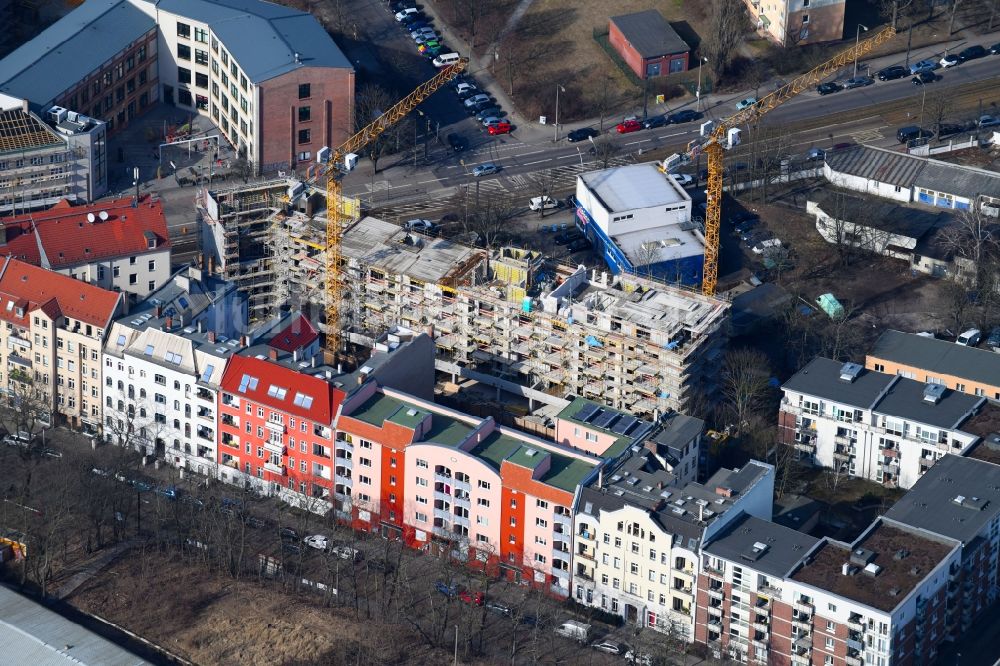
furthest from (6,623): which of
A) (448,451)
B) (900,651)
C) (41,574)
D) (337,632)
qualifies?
(900,651)

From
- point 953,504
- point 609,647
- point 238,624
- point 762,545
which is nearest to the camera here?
point 762,545

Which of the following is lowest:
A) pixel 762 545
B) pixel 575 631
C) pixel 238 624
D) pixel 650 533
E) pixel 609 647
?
pixel 238 624

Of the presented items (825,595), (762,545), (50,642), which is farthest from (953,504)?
(50,642)

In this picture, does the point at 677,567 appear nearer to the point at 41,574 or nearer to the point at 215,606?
the point at 215,606

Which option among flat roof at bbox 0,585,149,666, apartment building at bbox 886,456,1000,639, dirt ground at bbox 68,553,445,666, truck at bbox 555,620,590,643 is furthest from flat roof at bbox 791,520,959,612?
flat roof at bbox 0,585,149,666

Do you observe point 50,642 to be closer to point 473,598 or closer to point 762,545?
point 473,598

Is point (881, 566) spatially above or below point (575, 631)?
above

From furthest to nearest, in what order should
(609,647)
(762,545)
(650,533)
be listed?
(609,647) → (650,533) → (762,545)

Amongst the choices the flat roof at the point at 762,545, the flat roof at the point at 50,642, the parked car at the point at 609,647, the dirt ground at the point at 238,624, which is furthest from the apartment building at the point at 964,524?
the flat roof at the point at 50,642
